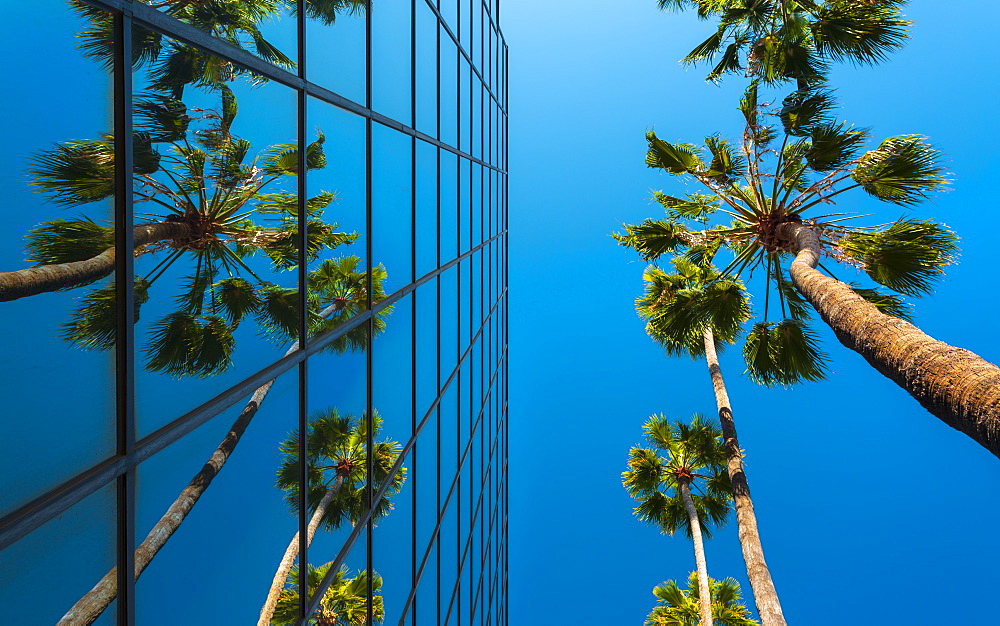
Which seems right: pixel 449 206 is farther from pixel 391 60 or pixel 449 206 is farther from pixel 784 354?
pixel 784 354

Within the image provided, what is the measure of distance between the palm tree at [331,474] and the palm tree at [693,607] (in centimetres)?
1165

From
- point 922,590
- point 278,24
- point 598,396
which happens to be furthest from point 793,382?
point 922,590

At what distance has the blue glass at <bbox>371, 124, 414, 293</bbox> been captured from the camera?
19.0 feet

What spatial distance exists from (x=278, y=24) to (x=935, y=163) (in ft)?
35.4

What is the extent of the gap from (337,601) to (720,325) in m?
9.74

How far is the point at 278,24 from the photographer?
3.86 metres

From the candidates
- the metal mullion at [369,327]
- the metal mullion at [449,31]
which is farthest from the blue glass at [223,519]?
the metal mullion at [449,31]

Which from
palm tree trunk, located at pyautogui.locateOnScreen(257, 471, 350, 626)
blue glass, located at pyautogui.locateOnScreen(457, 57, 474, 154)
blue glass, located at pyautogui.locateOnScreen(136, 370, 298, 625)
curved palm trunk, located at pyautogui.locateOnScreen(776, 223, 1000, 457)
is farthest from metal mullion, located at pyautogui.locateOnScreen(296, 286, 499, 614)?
curved palm trunk, located at pyautogui.locateOnScreen(776, 223, 1000, 457)

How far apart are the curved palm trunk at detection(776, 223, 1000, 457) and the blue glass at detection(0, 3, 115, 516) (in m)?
5.29

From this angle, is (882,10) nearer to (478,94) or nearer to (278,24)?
(478,94)

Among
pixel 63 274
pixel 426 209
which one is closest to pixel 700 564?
pixel 426 209

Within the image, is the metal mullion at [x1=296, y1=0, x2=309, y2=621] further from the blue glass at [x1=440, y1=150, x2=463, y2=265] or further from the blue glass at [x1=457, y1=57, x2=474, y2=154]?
the blue glass at [x1=457, y1=57, x2=474, y2=154]

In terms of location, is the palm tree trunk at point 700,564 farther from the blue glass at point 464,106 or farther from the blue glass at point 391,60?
the blue glass at point 391,60

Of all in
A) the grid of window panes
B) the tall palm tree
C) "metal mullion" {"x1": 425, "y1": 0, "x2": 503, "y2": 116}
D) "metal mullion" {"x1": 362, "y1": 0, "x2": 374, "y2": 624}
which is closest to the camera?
the grid of window panes
